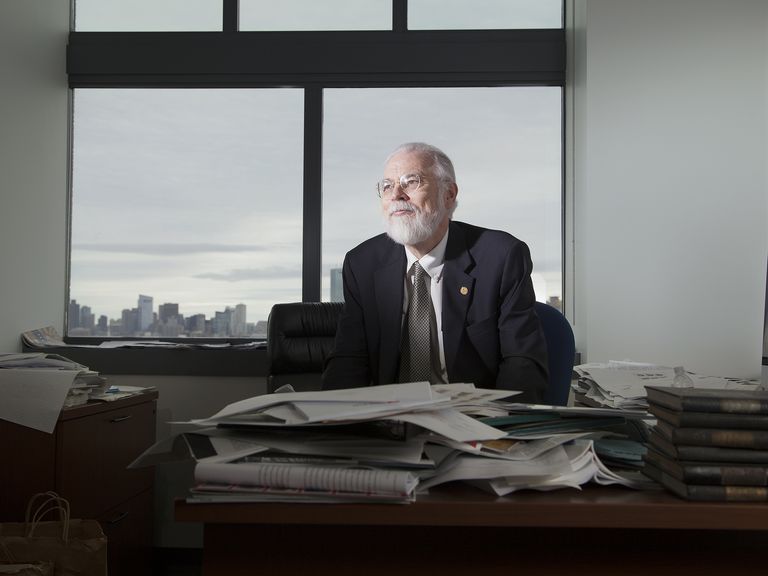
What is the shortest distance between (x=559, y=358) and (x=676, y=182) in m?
1.43

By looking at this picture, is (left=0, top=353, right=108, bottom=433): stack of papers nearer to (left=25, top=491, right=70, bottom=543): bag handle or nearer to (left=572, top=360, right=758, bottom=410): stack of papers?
(left=25, top=491, right=70, bottom=543): bag handle

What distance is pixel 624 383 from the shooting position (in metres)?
2.33

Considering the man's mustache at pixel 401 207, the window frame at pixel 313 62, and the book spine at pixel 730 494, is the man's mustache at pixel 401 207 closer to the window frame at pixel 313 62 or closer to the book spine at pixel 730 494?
the window frame at pixel 313 62

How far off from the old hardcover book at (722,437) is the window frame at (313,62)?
284 centimetres

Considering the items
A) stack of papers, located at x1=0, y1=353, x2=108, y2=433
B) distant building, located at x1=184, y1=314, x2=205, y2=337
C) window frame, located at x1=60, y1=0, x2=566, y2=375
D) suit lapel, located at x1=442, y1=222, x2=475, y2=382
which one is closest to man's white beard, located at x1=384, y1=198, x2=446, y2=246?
suit lapel, located at x1=442, y1=222, x2=475, y2=382

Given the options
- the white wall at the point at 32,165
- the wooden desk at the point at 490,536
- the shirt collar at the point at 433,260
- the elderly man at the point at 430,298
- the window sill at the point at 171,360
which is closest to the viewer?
the wooden desk at the point at 490,536

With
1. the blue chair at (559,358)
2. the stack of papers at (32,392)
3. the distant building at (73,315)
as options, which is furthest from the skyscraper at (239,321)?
the blue chair at (559,358)

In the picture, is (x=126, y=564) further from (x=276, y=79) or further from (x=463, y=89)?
(x=463, y=89)

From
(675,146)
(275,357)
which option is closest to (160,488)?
(275,357)

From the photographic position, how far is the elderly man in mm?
2035

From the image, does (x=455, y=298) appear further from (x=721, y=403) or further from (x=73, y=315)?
(x=73, y=315)

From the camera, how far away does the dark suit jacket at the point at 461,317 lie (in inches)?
79.4

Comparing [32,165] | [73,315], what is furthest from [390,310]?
[73,315]

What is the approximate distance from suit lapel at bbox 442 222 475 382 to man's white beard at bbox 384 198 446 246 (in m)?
0.10
